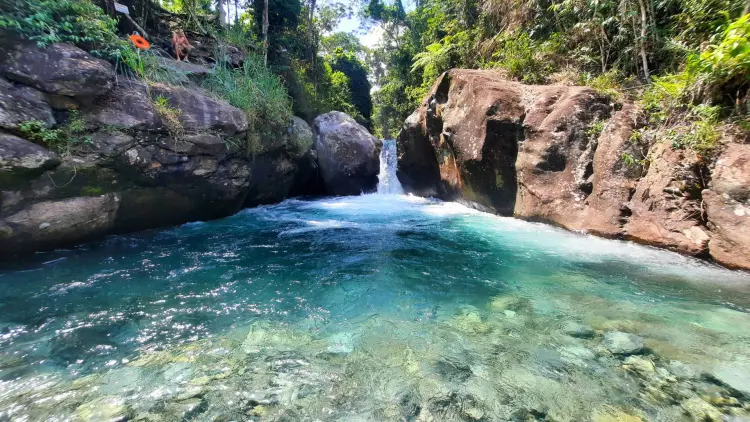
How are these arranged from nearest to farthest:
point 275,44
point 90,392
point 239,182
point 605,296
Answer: point 90,392
point 605,296
point 239,182
point 275,44

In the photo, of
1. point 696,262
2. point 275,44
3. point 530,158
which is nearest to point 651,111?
point 530,158

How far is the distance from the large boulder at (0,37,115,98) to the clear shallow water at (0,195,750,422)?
2.17 meters

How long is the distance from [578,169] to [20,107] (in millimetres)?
7822

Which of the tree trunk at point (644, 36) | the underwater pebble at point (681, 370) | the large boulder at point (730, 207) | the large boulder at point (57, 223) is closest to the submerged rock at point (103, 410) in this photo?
the underwater pebble at point (681, 370)

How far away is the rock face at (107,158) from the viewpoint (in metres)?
4.09

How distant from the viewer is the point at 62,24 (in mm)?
4719

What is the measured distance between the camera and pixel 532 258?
4.37 m

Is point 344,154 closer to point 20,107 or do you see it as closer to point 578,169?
point 578,169

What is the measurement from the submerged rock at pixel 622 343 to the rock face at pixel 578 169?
2153mm

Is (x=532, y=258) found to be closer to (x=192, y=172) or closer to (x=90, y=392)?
(x=90, y=392)

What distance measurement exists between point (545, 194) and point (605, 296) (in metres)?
2.98

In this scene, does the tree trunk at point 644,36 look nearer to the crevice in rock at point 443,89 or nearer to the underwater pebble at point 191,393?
the crevice in rock at point 443,89

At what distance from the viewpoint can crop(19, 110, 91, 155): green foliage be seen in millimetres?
4116

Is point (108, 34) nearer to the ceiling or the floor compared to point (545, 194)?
nearer to the ceiling
